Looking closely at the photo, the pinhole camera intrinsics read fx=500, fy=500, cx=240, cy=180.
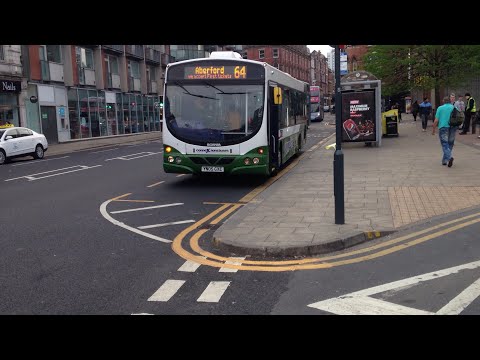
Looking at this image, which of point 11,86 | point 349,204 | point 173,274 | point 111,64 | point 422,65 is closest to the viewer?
point 173,274

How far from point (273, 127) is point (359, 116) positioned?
31.5 ft

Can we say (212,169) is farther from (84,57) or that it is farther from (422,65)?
(84,57)

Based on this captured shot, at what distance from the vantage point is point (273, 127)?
12.8m

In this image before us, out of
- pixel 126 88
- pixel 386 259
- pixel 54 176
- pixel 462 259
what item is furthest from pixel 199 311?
pixel 126 88

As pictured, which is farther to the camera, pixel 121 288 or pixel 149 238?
pixel 149 238

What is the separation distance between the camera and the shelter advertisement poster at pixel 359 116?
2114 cm

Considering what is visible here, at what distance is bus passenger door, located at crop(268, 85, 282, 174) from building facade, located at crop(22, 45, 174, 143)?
23.3m

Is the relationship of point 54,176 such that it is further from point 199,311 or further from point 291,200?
point 199,311

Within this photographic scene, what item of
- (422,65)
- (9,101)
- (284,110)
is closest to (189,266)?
(284,110)

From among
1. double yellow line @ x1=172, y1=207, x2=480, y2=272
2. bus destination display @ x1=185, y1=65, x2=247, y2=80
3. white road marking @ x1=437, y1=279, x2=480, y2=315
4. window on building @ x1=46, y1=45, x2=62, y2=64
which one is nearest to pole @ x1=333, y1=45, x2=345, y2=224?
double yellow line @ x1=172, y1=207, x2=480, y2=272

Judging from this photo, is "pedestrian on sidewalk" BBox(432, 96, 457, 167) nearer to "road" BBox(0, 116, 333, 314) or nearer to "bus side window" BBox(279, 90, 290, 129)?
"bus side window" BBox(279, 90, 290, 129)
